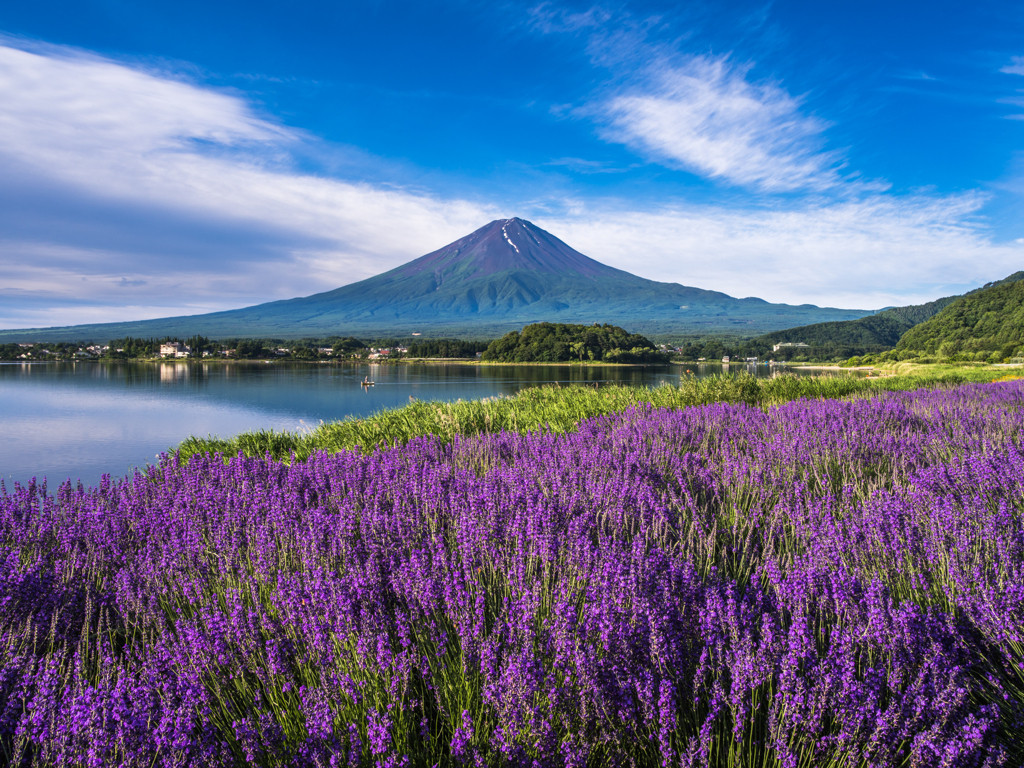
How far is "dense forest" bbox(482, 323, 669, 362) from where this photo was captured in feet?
219

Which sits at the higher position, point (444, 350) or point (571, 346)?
point (571, 346)

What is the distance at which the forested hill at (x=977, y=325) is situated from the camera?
139ft

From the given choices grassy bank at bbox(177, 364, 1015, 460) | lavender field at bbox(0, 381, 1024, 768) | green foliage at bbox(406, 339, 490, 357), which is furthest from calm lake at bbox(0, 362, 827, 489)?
green foliage at bbox(406, 339, 490, 357)

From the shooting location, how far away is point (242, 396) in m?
35.9

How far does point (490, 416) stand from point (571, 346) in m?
61.4

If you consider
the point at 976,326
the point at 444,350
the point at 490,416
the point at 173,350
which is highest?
the point at 976,326

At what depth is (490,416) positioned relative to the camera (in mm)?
7711

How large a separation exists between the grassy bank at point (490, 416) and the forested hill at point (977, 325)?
37.4 metres

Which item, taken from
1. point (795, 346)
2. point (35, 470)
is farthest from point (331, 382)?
point (795, 346)

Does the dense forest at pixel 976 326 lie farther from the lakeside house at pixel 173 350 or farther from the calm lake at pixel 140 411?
the lakeside house at pixel 173 350

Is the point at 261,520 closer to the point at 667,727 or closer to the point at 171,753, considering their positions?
the point at 171,753

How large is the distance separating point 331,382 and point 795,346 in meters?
75.9

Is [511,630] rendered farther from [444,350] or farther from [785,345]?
[785,345]

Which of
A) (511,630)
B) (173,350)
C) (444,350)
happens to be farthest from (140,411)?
(173,350)
